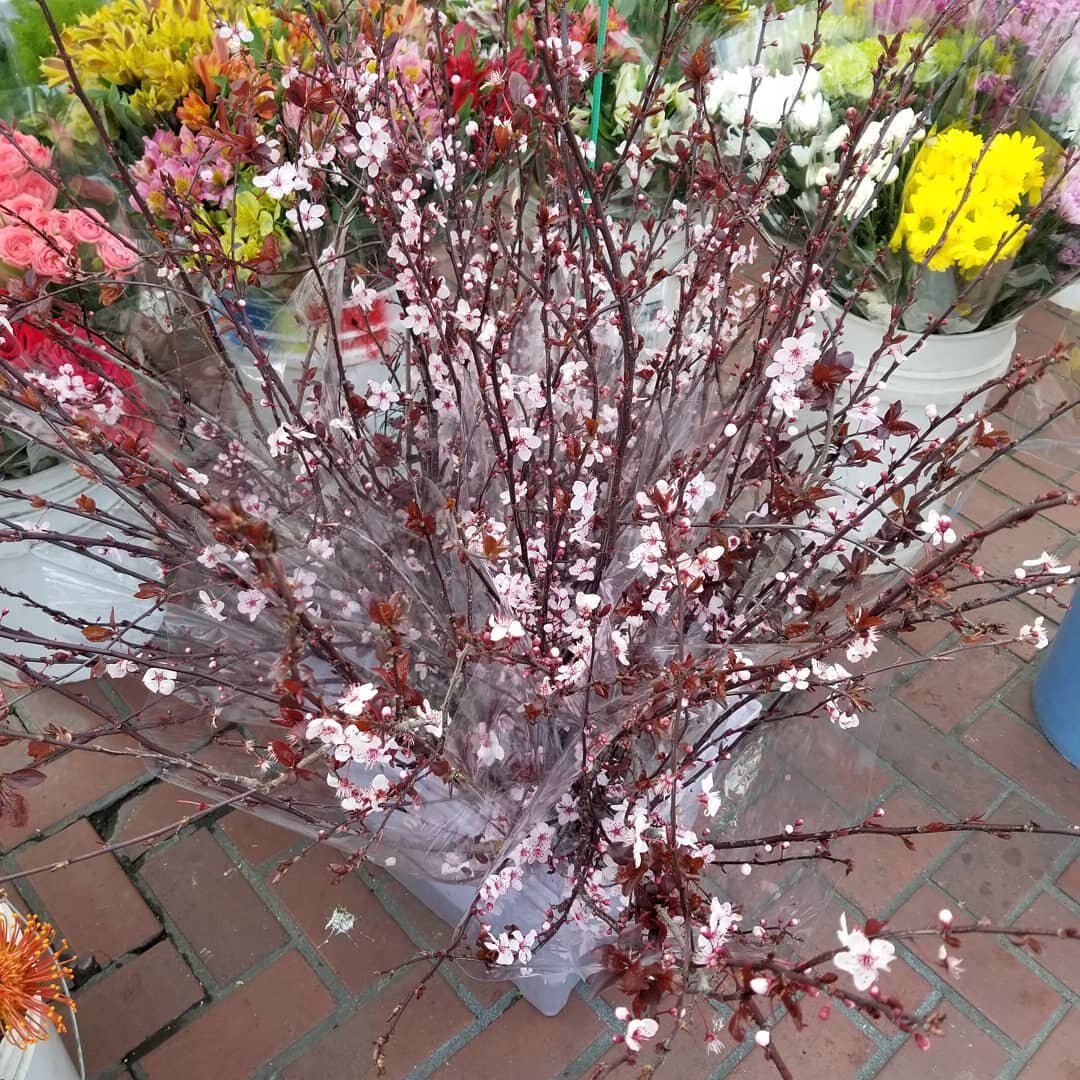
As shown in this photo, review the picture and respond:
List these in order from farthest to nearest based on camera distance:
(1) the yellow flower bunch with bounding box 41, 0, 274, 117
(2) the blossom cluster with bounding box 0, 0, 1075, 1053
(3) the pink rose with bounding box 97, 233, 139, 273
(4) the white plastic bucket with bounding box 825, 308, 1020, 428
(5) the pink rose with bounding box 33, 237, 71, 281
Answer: (4) the white plastic bucket with bounding box 825, 308, 1020, 428, (1) the yellow flower bunch with bounding box 41, 0, 274, 117, (3) the pink rose with bounding box 97, 233, 139, 273, (5) the pink rose with bounding box 33, 237, 71, 281, (2) the blossom cluster with bounding box 0, 0, 1075, 1053

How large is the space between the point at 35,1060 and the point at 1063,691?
2077mm

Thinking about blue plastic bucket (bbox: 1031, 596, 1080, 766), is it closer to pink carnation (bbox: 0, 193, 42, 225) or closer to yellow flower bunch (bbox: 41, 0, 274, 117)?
yellow flower bunch (bbox: 41, 0, 274, 117)

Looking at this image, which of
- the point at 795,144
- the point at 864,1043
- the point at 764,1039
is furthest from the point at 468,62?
the point at 864,1043

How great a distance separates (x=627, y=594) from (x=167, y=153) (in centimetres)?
112

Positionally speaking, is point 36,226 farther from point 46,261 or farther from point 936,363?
point 936,363

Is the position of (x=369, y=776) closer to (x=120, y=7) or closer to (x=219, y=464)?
(x=219, y=464)

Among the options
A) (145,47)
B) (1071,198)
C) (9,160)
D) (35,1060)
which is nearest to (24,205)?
(9,160)

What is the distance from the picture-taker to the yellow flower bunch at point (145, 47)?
1583 mm

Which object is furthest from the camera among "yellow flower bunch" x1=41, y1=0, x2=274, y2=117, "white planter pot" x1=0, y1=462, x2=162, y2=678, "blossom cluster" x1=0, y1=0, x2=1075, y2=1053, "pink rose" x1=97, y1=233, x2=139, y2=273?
"white planter pot" x1=0, y1=462, x2=162, y2=678

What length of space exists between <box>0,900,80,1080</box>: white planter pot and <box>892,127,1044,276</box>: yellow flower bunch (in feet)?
6.20

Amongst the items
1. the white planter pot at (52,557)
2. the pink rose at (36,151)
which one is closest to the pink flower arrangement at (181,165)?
the pink rose at (36,151)

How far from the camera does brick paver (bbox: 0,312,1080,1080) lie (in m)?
1.63

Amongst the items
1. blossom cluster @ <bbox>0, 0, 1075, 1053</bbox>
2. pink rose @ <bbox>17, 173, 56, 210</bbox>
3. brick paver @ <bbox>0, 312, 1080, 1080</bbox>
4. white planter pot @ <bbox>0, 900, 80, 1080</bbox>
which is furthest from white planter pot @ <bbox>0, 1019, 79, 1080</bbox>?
pink rose @ <bbox>17, 173, 56, 210</bbox>

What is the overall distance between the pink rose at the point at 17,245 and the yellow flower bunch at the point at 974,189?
5.03 feet
